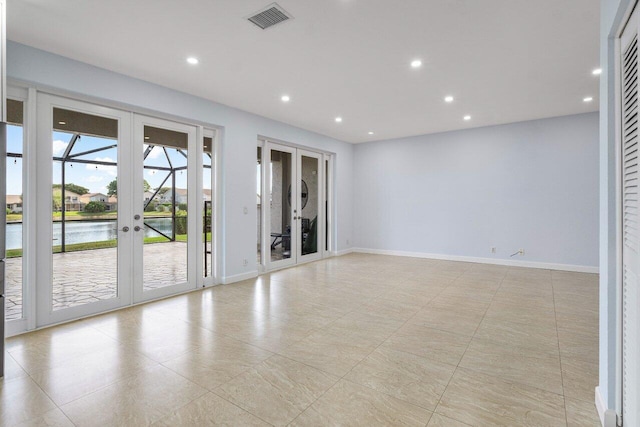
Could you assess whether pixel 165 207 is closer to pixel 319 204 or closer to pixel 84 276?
pixel 84 276

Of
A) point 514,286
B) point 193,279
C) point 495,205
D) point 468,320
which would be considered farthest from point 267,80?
point 495,205

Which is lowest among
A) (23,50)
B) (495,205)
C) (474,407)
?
(474,407)

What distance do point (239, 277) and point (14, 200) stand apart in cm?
296

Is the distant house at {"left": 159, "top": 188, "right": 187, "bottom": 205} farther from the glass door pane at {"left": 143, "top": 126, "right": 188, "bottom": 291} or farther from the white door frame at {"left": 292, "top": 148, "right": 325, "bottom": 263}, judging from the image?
the white door frame at {"left": 292, "top": 148, "right": 325, "bottom": 263}

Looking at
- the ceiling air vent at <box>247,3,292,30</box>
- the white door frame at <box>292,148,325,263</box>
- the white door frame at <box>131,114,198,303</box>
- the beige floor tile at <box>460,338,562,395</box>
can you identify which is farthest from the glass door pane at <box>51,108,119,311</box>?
the beige floor tile at <box>460,338,562,395</box>

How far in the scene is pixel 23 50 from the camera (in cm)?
304

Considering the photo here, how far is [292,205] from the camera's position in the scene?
666cm

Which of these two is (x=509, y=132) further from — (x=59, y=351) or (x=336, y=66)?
(x=59, y=351)

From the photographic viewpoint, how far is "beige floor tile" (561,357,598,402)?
83.1 inches

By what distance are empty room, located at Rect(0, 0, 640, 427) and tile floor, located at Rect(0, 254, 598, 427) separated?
0.07 ft

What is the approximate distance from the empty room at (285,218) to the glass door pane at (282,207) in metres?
0.07

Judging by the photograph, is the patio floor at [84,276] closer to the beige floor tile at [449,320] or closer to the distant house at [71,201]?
the distant house at [71,201]

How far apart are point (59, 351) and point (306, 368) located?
7.17 feet

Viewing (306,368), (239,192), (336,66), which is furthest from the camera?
(239,192)
